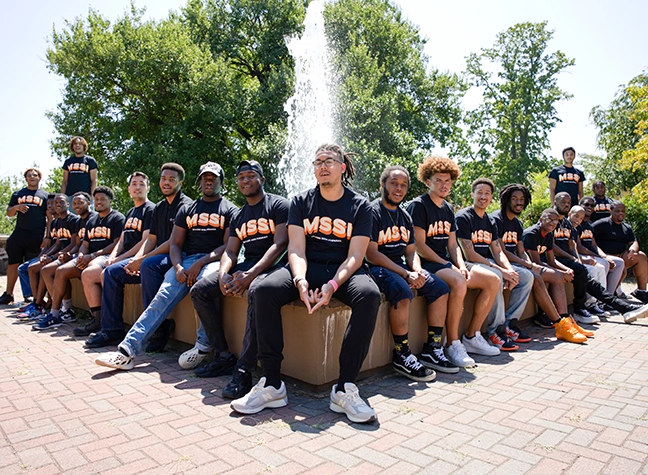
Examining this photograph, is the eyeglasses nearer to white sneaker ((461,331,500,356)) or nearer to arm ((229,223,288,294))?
arm ((229,223,288,294))

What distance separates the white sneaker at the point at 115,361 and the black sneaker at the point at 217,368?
25.1 inches

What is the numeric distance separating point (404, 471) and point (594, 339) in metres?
4.43

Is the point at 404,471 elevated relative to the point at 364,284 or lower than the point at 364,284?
lower

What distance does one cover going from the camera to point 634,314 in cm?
678

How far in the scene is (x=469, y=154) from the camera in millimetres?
35594

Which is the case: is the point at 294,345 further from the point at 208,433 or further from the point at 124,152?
the point at 124,152

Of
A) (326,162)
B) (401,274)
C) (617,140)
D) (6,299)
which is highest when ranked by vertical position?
(617,140)

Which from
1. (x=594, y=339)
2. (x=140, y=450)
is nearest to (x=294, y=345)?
(x=140, y=450)

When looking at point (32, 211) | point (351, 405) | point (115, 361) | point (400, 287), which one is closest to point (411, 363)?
point (400, 287)

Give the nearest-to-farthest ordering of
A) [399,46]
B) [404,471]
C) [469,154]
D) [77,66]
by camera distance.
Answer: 1. [404,471]
2. [77,66]
3. [399,46]
4. [469,154]

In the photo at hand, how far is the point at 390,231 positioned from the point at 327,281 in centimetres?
105

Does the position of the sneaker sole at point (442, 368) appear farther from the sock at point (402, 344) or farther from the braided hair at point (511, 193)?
the braided hair at point (511, 193)

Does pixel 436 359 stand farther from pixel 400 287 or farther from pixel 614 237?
pixel 614 237

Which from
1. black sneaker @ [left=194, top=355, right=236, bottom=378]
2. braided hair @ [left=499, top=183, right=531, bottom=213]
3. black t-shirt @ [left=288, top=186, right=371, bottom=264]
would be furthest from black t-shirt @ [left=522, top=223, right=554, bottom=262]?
black sneaker @ [left=194, top=355, right=236, bottom=378]
